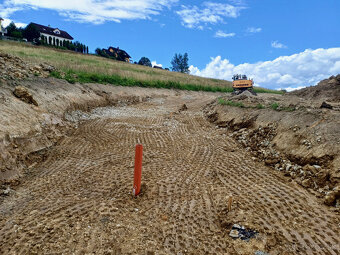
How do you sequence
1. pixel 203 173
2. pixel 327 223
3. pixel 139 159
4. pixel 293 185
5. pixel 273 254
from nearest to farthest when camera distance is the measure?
pixel 273 254
pixel 327 223
pixel 139 159
pixel 293 185
pixel 203 173

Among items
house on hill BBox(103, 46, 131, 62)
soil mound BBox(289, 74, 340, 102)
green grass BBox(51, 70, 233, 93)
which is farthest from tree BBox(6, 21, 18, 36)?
soil mound BBox(289, 74, 340, 102)

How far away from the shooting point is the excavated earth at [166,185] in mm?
2748

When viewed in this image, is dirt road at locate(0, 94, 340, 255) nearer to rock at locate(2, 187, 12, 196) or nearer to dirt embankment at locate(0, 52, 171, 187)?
rock at locate(2, 187, 12, 196)

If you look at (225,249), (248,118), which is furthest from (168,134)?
Answer: (225,249)

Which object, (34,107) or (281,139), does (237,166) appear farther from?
(34,107)

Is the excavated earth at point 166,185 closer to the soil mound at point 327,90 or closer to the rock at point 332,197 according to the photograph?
the rock at point 332,197

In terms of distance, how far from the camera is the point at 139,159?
3.59m

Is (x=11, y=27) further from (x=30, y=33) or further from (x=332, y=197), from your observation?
(x=332, y=197)

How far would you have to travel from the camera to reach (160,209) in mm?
3379

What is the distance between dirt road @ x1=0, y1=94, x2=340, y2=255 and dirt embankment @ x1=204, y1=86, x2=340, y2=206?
274 mm

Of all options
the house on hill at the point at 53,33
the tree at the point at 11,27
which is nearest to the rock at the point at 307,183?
the tree at the point at 11,27

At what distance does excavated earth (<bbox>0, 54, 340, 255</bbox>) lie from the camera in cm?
275

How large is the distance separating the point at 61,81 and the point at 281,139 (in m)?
10.0

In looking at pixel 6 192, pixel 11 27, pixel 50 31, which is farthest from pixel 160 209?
pixel 50 31
